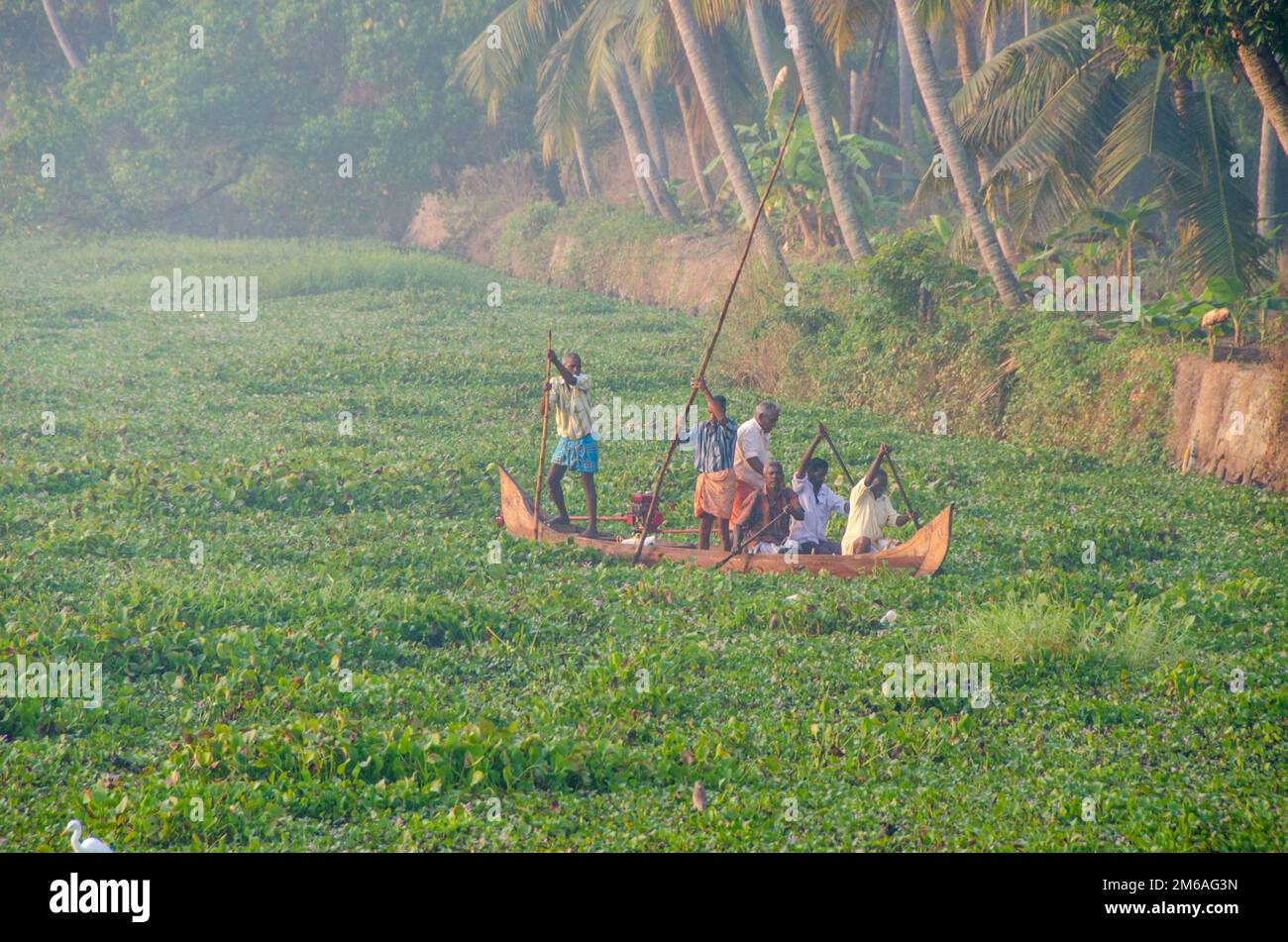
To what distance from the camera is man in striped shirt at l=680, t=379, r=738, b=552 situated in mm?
12688

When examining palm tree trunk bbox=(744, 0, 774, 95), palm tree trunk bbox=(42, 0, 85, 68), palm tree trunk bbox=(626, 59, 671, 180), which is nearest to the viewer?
palm tree trunk bbox=(744, 0, 774, 95)

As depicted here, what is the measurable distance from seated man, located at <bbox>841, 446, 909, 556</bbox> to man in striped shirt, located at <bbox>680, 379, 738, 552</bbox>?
1127 millimetres

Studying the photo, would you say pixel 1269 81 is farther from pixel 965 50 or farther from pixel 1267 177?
pixel 965 50

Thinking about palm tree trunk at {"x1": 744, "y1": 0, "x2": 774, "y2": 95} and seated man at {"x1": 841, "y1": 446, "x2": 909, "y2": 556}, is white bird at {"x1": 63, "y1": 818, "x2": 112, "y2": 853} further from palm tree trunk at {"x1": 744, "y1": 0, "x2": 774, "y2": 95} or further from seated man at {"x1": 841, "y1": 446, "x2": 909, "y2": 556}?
palm tree trunk at {"x1": 744, "y1": 0, "x2": 774, "y2": 95}

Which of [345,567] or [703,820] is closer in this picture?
[703,820]

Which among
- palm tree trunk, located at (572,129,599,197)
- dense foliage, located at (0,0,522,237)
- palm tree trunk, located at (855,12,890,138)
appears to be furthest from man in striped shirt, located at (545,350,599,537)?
dense foliage, located at (0,0,522,237)

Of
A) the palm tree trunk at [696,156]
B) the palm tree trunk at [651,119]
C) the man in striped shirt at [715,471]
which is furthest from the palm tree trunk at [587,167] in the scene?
the man in striped shirt at [715,471]

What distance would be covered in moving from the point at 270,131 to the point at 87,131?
568 centimetres

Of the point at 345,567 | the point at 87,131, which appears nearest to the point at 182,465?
the point at 345,567

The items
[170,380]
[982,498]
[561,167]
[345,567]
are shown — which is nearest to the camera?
[345,567]

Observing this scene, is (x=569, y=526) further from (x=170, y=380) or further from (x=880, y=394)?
(x=170, y=380)

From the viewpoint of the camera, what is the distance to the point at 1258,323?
1628cm

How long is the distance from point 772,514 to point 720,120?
12309 mm

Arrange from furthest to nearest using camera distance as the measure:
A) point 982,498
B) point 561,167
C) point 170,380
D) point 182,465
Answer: point 561,167, point 170,380, point 182,465, point 982,498
